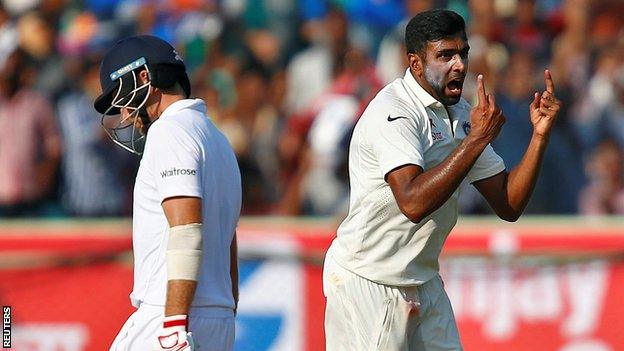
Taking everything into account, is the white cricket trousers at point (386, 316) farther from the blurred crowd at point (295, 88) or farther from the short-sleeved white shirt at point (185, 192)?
the blurred crowd at point (295, 88)

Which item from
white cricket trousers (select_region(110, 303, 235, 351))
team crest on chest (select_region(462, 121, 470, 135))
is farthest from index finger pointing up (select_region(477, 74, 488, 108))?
white cricket trousers (select_region(110, 303, 235, 351))

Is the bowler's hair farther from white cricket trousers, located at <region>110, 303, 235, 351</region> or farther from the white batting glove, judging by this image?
the white batting glove

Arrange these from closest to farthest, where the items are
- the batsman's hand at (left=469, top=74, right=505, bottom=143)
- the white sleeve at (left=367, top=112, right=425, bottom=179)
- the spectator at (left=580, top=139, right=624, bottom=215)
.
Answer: the batsman's hand at (left=469, top=74, right=505, bottom=143) → the white sleeve at (left=367, top=112, right=425, bottom=179) → the spectator at (left=580, top=139, right=624, bottom=215)

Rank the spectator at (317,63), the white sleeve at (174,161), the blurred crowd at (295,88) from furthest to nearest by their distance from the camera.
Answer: the spectator at (317,63) < the blurred crowd at (295,88) < the white sleeve at (174,161)

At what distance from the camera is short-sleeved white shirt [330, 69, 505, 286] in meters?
5.21

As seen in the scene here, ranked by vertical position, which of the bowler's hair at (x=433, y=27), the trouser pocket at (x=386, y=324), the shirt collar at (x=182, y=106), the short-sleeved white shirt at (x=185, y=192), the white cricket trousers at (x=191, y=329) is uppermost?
the bowler's hair at (x=433, y=27)

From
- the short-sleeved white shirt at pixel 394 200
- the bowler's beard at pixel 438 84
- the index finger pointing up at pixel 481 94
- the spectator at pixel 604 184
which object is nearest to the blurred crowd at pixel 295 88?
the spectator at pixel 604 184

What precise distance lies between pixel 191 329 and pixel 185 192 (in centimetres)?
A: 54

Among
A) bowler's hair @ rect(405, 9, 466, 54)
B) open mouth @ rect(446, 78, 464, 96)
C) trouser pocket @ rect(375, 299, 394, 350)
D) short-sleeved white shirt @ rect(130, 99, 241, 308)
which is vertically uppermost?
bowler's hair @ rect(405, 9, 466, 54)

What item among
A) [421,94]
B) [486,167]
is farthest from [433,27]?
[486,167]

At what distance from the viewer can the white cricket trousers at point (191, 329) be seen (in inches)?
186

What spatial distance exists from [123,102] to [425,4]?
6.82m

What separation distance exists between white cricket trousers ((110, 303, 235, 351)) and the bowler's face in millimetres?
1347

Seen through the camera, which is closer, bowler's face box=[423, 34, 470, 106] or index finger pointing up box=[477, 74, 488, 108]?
index finger pointing up box=[477, 74, 488, 108]
